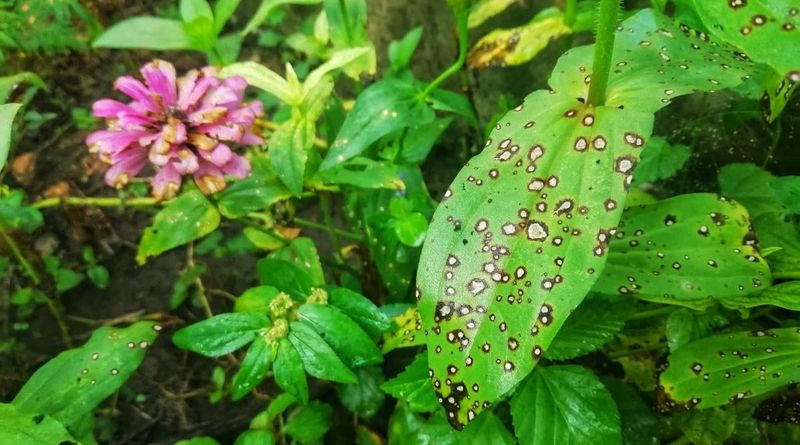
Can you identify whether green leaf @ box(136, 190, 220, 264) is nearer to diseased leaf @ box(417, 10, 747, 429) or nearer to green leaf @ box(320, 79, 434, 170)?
green leaf @ box(320, 79, 434, 170)

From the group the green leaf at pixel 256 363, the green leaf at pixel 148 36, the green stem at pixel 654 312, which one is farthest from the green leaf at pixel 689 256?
the green leaf at pixel 148 36

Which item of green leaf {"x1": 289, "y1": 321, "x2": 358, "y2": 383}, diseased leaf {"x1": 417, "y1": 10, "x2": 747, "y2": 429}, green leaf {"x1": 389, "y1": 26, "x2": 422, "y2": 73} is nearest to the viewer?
diseased leaf {"x1": 417, "y1": 10, "x2": 747, "y2": 429}

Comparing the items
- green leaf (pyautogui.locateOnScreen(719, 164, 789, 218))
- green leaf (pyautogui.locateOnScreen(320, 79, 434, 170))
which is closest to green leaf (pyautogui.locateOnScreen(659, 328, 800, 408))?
green leaf (pyautogui.locateOnScreen(719, 164, 789, 218))

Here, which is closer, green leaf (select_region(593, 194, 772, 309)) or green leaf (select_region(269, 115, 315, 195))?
green leaf (select_region(593, 194, 772, 309))

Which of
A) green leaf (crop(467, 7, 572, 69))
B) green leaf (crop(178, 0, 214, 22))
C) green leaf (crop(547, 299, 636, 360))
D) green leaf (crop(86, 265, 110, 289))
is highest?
green leaf (crop(178, 0, 214, 22))

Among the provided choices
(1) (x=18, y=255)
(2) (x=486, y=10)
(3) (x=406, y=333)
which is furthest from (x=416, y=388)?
(1) (x=18, y=255)

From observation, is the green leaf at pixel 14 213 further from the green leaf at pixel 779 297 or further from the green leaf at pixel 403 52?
the green leaf at pixel 779 297

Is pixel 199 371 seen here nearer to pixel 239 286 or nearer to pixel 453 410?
pixel 239 286
